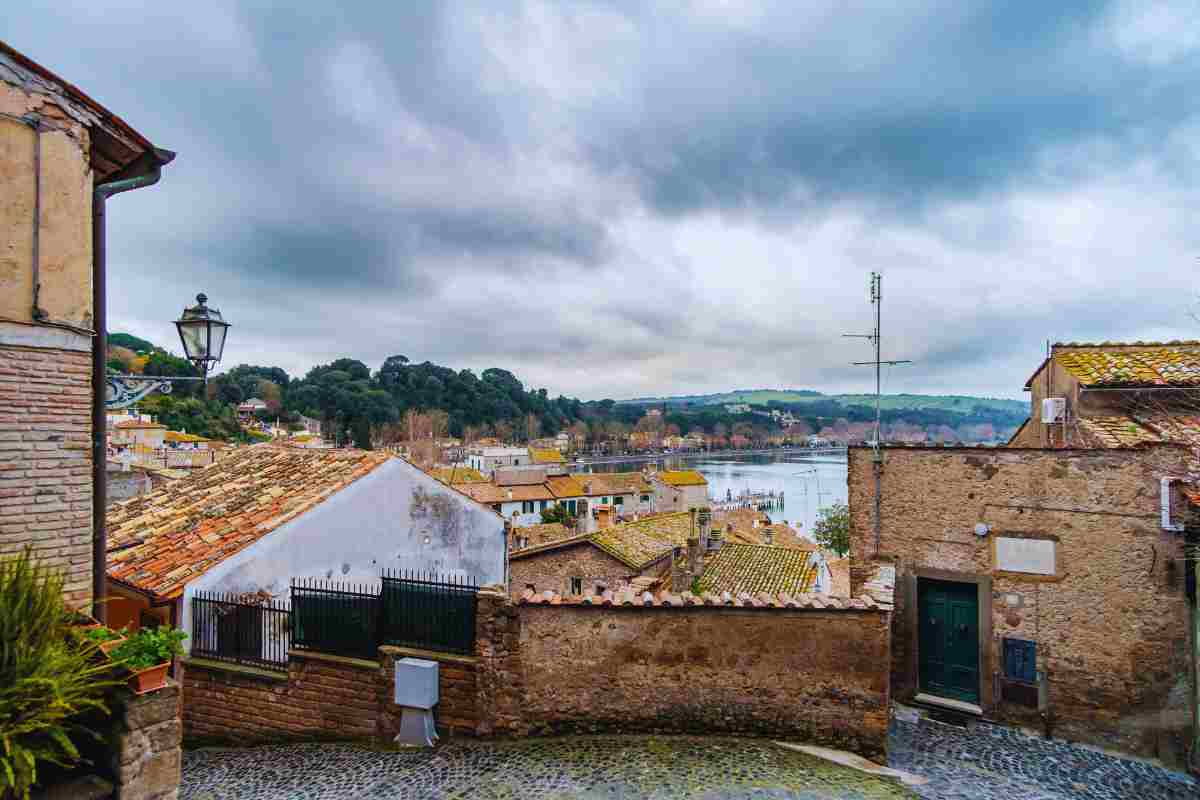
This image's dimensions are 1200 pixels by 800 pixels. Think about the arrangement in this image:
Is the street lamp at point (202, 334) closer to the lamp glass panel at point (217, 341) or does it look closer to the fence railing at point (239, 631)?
the lamp glass panel at point (217, 341)

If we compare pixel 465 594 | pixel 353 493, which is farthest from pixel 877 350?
pixel 353 493

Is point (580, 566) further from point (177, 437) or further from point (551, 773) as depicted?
point (177, 437)

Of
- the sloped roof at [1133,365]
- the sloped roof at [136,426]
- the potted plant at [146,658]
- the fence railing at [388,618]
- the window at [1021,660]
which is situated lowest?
the window at [1021,660]

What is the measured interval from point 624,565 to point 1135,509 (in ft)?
38.4

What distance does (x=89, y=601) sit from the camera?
5.50 metres

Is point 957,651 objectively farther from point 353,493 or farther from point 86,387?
point 86,387

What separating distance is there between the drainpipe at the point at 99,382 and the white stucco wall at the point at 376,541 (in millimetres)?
3048

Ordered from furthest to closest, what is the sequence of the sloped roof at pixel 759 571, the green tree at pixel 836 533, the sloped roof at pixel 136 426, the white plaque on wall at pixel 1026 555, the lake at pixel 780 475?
the lake at pixel 780 475
the sloped roof at pixel 136 426
the green tree at pixel 836 533
the sloped roof at pixel 759 571
the white plaque on wall at pixel 1026 555

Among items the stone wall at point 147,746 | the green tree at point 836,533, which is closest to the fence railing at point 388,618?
the stone wall at point 147,746

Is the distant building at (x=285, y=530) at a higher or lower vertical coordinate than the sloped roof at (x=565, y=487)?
higher

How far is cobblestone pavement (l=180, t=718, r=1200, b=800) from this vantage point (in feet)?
20.0

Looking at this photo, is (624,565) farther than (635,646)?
Yes

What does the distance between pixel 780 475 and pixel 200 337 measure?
5060 inches

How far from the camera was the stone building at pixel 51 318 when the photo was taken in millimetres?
5133
